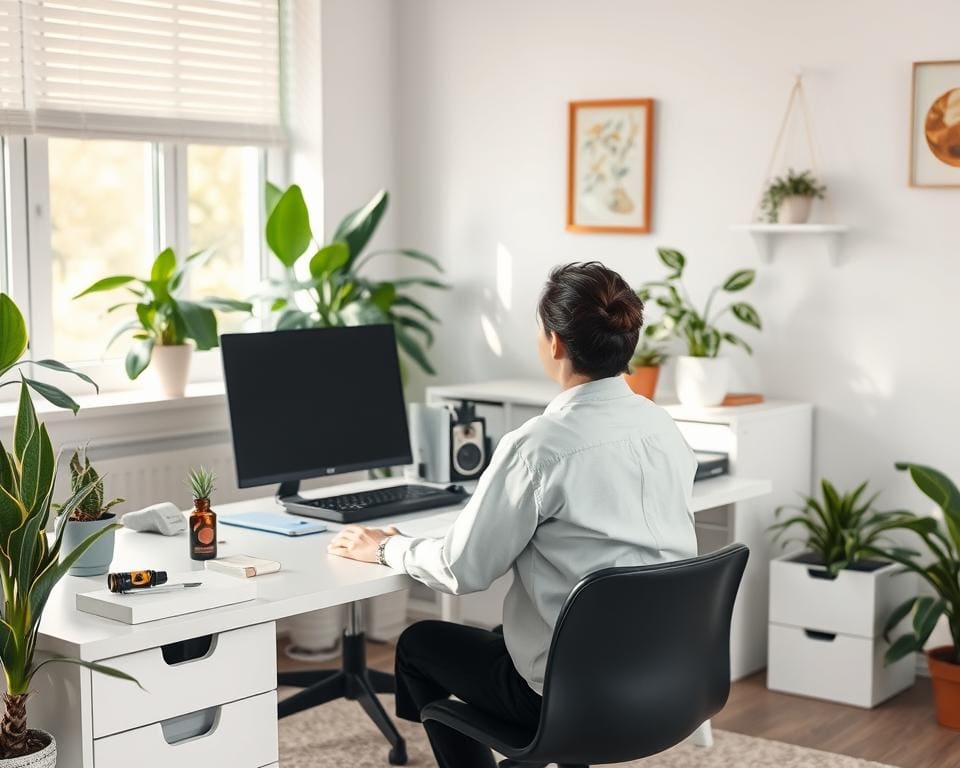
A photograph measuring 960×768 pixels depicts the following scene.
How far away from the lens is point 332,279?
4.38 m

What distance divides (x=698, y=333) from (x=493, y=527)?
1.94 m

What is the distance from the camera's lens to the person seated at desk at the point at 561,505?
2.38 m

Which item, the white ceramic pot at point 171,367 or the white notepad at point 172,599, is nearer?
the white notepad at point 172,599

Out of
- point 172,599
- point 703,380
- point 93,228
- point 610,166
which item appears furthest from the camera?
point 610,166

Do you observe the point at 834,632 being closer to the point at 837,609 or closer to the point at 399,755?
the point at 837,609

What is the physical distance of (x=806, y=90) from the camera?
413 cm

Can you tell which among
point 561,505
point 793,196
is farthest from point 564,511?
point 793,196

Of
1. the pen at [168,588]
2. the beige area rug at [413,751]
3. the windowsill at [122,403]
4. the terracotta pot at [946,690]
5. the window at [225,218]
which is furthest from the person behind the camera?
the window at [225,218]

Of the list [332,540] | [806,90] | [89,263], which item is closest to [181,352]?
[89,263]

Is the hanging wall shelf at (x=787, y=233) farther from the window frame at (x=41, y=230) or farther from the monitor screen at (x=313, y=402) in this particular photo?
the window frame at (x=41, y=230)

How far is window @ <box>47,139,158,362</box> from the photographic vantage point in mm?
4156

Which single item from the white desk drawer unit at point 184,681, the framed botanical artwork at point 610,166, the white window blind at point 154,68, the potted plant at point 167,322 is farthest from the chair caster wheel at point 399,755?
the white window blind at point 154,68

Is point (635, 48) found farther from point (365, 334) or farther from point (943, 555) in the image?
point (943, 555)

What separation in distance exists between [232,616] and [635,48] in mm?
2736
